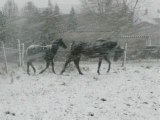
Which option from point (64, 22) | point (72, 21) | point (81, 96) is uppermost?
point (72, 21)

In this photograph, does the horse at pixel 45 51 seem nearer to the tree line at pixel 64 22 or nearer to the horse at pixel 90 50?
the horse at pixel 90 50

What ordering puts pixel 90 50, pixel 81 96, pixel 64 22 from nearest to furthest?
1. pixel 81 96
2. pixel 90 50
3. pixel 64 22

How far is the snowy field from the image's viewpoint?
32.9 feet

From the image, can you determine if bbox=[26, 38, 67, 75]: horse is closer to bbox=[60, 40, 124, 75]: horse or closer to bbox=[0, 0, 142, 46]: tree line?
bbox=[60, 40, 124, 75]: horse

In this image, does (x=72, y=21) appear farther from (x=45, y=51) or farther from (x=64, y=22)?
(x=45, y=51)

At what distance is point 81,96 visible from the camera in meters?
11.6

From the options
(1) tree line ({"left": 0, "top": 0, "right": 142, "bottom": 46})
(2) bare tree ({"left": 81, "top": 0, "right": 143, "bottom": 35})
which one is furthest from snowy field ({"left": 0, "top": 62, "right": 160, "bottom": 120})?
(2) bare tree ({"left": 81, "top": 0, "right": 143, "bottom": 35})

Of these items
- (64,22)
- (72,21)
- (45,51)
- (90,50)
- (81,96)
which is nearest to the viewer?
(81,96)

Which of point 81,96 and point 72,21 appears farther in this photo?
point 72,21

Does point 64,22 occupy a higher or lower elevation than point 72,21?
lower

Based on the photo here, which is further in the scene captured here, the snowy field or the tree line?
the tree line

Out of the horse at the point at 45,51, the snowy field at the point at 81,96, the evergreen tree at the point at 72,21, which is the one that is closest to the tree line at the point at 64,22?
A: the evergreen tree at the point at 72,21

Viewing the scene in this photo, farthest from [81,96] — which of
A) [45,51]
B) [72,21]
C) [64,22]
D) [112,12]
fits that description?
[112,12]

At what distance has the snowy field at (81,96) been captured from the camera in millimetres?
10016
